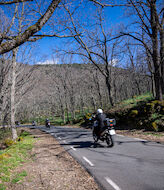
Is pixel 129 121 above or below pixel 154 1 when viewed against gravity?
below

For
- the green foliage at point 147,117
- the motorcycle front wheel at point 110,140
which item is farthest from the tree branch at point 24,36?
the green foliage at point 147,117

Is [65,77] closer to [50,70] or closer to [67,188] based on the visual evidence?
[50,70]

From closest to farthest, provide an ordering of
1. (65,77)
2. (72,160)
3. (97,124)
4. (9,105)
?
1. (72,160)
2. (97,124)
3. (9,105)
4. (65,77)

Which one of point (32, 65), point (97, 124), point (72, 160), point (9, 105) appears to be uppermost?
point (32, 65)

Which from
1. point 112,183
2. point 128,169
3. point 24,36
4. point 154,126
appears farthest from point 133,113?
point 24,36

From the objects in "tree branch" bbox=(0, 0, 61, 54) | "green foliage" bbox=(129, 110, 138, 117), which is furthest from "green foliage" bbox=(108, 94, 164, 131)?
"tree branch" bbox=(0, 0, 61, 54)

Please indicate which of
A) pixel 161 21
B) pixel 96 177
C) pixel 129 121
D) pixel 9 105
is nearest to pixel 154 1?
pixel 161 21

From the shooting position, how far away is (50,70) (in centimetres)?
3253

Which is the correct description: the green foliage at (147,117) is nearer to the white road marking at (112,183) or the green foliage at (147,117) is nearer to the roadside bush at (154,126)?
the roadside bush at (154,126)

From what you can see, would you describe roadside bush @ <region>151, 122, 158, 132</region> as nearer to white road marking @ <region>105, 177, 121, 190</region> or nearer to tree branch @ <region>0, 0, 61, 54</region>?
white road marking @ <region>105, 177, 121, 190</region>

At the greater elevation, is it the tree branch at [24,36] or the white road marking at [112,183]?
the tree branch at [24,36]

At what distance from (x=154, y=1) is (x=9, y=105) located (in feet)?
44.6

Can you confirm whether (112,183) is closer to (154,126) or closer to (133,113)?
(154,126)

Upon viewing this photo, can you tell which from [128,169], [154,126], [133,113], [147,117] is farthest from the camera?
[133,113]
